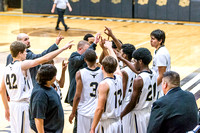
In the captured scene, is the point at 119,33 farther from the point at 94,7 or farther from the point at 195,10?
the point at 94,7

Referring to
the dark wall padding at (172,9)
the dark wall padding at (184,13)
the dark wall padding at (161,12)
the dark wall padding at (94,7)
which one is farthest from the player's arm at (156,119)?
the dark wall padding at (94,7)

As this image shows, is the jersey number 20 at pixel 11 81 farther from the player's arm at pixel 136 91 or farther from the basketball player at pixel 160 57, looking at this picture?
the basketball player at pixel 160 57

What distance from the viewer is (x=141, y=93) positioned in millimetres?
6195

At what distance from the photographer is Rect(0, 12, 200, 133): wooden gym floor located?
1384 cm

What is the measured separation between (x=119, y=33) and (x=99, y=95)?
14456 millimetres

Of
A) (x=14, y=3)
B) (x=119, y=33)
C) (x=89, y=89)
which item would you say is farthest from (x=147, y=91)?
(x=14, y=3)

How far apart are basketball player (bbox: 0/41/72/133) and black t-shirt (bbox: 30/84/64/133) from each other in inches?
34.2

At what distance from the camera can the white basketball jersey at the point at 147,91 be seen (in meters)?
6.19

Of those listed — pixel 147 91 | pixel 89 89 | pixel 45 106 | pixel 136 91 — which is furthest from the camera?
pixel 89 89

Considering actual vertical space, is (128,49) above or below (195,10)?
below

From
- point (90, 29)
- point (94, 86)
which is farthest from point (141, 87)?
point (90, 29)

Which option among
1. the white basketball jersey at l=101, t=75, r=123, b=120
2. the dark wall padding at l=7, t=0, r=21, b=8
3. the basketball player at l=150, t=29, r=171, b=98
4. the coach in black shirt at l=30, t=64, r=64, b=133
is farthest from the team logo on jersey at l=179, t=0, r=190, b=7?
the coach in black shirt at l=30, t=64, r=64, b=133

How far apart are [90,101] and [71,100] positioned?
2.00 feet

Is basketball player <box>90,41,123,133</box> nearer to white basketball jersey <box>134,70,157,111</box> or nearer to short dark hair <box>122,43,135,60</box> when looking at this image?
white basketball jersey <box>134,70,157,111</box>
